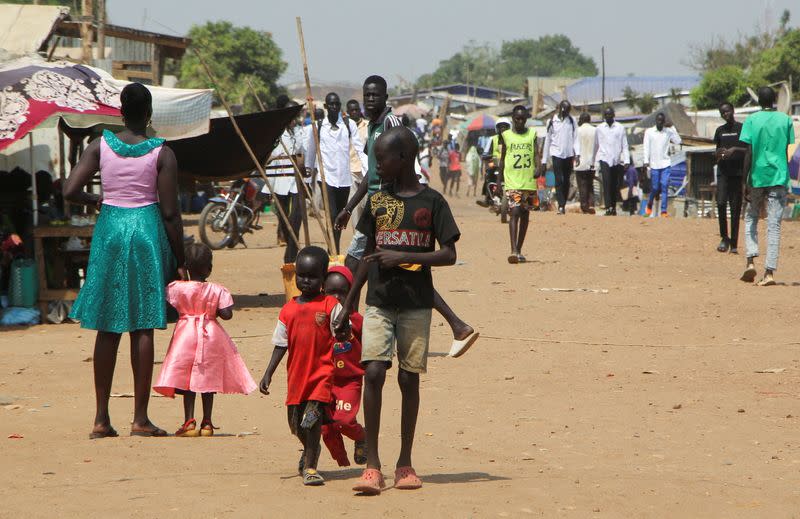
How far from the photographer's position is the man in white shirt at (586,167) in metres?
20.8

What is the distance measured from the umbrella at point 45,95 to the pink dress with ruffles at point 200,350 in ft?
13.5

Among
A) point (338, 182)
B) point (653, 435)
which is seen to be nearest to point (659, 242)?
point (338, 182)

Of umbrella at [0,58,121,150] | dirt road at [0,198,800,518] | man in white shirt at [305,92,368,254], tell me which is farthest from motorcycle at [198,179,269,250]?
umbrella at [0,58,121,150]

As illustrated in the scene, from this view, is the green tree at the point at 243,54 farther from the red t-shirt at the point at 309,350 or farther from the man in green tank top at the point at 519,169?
the red t-shirt at the point at 309,350

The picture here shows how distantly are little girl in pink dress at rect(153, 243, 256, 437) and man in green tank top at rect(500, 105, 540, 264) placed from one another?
784 cm

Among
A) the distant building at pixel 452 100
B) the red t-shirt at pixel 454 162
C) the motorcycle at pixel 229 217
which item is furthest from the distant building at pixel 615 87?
the motorcycle at pixel 229 217

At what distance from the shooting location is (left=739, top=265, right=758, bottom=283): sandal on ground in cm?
1217

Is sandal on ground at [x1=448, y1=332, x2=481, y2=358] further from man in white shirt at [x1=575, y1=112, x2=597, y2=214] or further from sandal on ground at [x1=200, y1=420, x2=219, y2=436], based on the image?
man in white shirt at [x1=575, y1=112, x2=597, y2=214]

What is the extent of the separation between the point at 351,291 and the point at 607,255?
11035 millimetres

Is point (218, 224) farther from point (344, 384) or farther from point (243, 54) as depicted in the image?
point (243, 54)

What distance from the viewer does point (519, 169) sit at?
1395 cm

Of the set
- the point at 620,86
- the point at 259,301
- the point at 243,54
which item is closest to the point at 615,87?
the point at 620,86

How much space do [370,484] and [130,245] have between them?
79.7 inches

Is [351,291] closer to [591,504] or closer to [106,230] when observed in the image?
[591,504]
